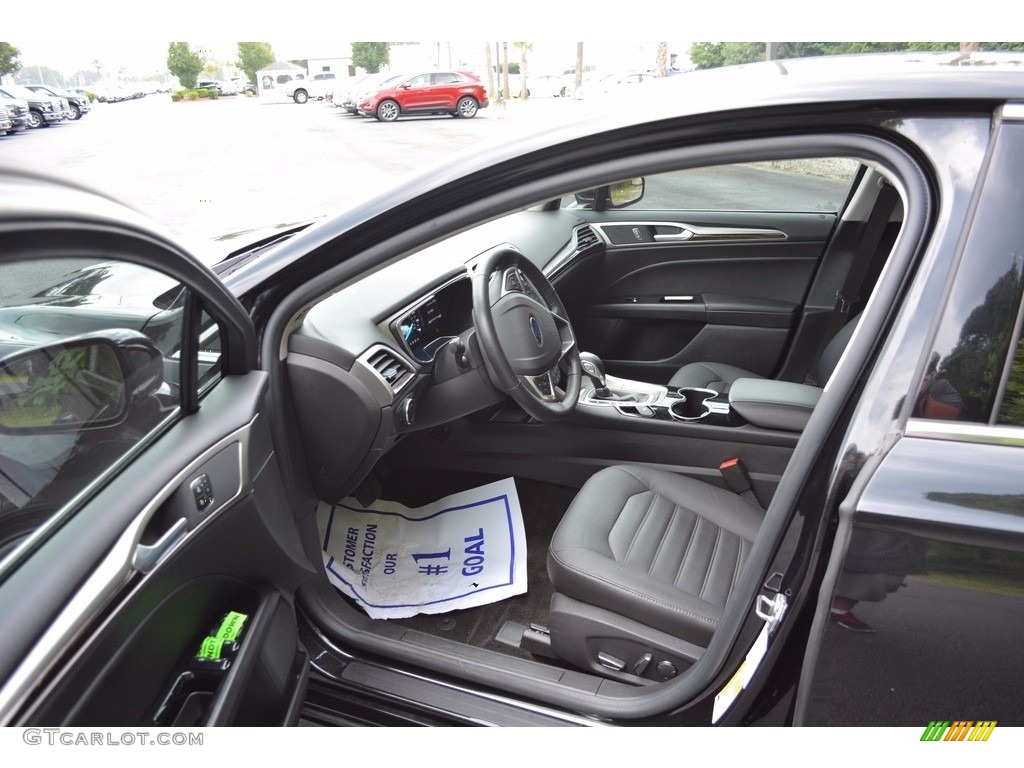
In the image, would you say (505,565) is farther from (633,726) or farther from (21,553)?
(21,553)

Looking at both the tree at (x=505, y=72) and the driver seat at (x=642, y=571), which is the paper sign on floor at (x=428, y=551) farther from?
the tree at (x=505, y=72)

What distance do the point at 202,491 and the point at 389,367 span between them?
0.69m

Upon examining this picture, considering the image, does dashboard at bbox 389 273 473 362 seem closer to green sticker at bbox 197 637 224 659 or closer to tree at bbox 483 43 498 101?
green sticker at bbox 197 637 224 659

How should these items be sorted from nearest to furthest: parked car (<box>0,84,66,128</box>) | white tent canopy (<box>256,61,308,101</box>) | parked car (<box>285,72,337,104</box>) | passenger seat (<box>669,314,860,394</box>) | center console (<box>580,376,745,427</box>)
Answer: center console (<box>580,376,745,427</box>), passenger seat (<box>669,314,860,394</box>), parked car (<box>0,84,66,128</box>), parked car (<box>285,72,337,104</box>), white tent canopy (<box>256,61,308,101</box>)

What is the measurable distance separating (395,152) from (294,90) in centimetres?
2051

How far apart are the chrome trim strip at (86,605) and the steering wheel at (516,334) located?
2.65 ft

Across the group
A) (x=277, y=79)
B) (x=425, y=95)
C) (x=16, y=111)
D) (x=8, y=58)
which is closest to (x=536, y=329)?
(x=425, y=95)

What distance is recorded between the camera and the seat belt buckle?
2.23m

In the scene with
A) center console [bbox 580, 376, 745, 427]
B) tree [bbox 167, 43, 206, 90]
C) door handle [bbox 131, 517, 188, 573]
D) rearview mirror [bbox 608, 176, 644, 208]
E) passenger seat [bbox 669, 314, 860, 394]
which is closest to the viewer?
door handle [bbox 131, 517, 188, 573]

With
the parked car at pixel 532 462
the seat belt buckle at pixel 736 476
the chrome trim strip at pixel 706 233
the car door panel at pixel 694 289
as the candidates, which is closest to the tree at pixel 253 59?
the chrome trim strip at pixel 706 233

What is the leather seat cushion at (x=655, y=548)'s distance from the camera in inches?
62.5

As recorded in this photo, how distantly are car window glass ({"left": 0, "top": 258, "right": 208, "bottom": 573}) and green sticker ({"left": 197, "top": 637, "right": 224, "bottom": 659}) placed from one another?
1.17ft

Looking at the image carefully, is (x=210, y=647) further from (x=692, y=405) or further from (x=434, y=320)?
(x=692, y=405)

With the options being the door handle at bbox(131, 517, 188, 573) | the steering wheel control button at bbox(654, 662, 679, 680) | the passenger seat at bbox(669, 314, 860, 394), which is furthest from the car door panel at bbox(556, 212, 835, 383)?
the door handle at bbox(131, 517, 188, 573)
